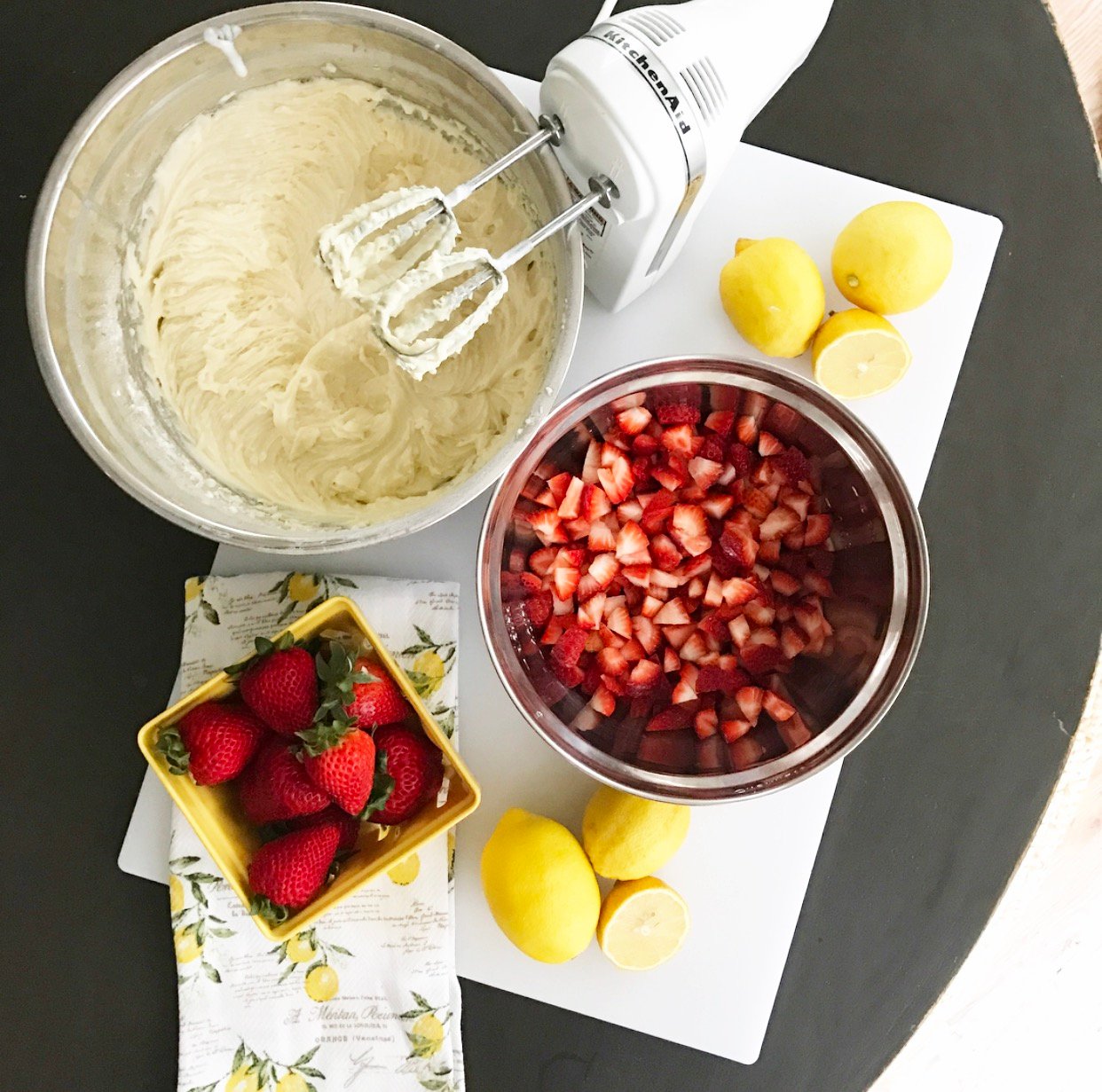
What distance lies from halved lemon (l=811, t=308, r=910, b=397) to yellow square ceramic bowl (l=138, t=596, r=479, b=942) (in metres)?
0.58

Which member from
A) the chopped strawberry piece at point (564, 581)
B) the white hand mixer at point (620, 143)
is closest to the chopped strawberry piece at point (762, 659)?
the chopped strawberry piece at point (564, 581)

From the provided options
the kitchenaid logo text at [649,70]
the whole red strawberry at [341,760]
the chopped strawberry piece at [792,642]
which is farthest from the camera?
the chopped strawberry piece at [792,642]

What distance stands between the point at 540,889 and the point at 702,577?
38 cm

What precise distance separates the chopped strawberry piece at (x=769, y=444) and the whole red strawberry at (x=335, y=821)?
60 centimetres

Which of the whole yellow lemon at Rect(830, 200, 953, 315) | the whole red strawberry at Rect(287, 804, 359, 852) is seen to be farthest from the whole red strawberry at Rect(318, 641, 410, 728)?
the whole yellow lemon at Rect(830, 200, 953, 315)

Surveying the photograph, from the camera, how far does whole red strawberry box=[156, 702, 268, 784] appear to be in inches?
39.5

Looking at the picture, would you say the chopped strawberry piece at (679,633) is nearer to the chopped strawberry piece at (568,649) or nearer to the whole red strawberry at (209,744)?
the chopped strawberry piece at (568,649)

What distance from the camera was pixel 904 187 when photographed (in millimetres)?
1172

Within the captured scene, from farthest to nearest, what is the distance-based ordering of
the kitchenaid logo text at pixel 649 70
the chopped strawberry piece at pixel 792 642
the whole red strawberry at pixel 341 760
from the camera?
the chopped strawberry piece at pixel 792 642 → the whole red strawberry at pixel 341 760 → the kitchenaid logo text at pixel 649 70

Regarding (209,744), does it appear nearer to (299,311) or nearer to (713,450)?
(299,311)

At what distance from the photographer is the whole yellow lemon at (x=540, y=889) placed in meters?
1.03

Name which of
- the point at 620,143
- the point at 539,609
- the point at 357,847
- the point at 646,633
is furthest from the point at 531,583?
the point at 620,143

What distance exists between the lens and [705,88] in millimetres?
818

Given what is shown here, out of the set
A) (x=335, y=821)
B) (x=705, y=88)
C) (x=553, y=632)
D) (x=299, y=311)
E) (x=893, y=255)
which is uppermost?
(x=705, y=88)
